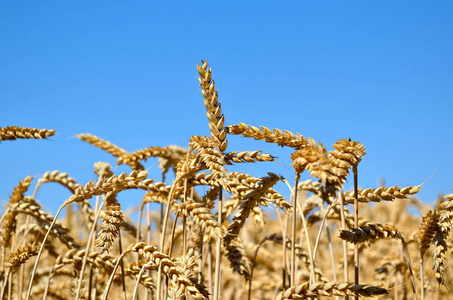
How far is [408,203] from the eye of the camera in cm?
802

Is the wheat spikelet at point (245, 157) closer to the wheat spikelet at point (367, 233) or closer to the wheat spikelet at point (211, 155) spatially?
the wheat spikelet at point (211, 155)

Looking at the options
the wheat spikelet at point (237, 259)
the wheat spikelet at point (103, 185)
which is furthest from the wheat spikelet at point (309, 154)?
the wheat spikelet at point (237, 259)

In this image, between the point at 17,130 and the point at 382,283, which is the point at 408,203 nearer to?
Result: the point at 382,283

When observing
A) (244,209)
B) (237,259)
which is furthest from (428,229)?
(237,259)

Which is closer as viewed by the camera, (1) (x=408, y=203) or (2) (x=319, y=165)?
(2) (x=319, y=165)

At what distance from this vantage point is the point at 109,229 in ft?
7.69

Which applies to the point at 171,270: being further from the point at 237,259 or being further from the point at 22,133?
the point at 22,133

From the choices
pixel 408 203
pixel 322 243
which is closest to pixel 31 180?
pixel 322 243

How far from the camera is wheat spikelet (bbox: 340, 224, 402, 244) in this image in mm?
1940

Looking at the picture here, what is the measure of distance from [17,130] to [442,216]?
2.86m

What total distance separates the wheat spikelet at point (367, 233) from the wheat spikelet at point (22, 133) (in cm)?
238

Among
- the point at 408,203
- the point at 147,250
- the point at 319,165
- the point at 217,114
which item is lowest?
the point at 147,250

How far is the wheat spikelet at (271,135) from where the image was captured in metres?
1.98

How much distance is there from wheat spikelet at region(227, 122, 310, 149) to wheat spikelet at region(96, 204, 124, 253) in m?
0.71
